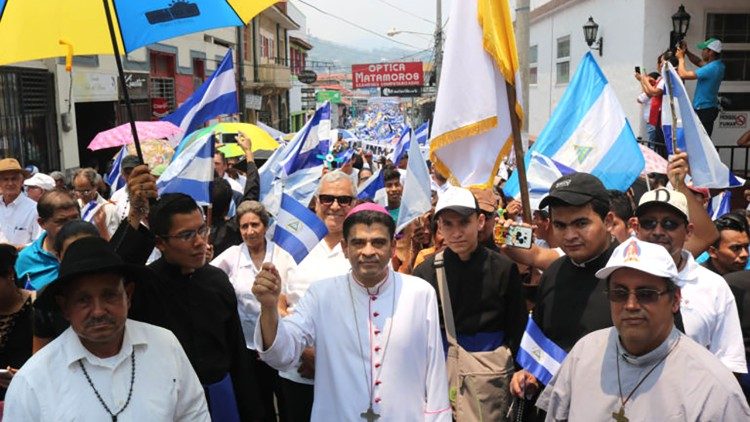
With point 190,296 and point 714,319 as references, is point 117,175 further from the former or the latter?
point 714,319

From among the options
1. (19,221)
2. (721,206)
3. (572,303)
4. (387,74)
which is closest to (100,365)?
(572,303)

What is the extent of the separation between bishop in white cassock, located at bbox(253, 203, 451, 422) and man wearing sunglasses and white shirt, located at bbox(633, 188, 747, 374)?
3.91ft

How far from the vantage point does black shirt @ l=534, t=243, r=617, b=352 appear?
10.4 feet

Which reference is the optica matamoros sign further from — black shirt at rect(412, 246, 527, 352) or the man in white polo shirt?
black shirt at rect(412, 246, 527, 352)

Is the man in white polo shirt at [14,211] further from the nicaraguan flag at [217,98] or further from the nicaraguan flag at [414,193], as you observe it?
the nicaraguan flag at [414,193]

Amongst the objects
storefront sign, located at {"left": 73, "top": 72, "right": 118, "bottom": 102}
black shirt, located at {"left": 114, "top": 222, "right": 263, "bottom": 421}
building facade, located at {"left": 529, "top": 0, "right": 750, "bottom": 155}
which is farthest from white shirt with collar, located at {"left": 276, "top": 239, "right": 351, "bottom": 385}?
storefront sign, located at {"left": 73, "top": 72, "right": 118, "bottom": 102}

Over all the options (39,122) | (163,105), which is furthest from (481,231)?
(163,105)

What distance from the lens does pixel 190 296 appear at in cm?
338

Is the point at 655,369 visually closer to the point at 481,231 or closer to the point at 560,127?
the point at 481,231

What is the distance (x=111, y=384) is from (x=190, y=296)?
929mm

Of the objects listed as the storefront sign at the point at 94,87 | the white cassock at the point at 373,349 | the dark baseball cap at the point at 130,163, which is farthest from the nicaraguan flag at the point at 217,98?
the storefront sign at the point at 94,87

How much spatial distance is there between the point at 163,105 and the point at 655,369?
19.0 metres

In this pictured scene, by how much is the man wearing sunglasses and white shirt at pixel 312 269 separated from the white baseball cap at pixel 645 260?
171 cm

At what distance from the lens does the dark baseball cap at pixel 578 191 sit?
3.31 m
